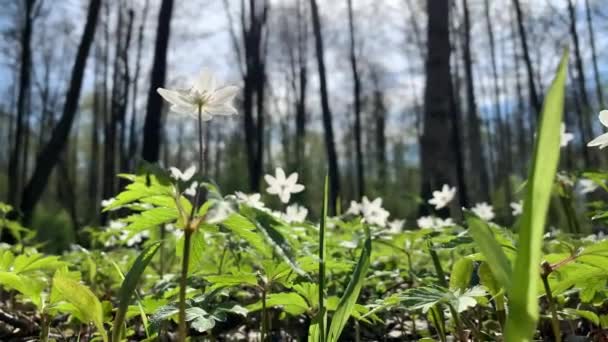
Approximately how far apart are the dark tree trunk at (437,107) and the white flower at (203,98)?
3561 millimetres

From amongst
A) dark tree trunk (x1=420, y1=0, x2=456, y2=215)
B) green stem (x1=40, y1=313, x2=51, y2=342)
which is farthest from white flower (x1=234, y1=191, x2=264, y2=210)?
dark tree trunk (x1=420, y1=0, x2=456, y2=215)

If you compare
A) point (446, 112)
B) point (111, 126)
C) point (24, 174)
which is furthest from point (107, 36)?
point (446, 112)

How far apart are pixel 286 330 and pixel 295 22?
57.8ft

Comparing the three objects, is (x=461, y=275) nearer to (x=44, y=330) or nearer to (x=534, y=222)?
(x=534, y=222)

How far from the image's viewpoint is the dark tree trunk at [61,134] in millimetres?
4562

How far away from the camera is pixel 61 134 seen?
4.89m

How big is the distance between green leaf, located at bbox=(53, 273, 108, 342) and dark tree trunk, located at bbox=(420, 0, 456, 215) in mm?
3699

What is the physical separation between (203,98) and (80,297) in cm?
40

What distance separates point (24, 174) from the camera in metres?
17.3

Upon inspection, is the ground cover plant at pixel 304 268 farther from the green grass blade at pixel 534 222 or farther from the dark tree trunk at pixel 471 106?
the dark tree trunk at pixel 471 106

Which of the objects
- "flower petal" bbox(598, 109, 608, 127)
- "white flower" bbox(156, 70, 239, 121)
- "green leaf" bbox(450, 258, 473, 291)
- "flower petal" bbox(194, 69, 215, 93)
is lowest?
"green leaf" bbox(450, 258, 473, 291)

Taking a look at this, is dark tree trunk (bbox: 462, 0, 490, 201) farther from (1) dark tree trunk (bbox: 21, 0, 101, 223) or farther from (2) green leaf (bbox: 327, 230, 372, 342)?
(2) green leaf (bbox: 327, 230, 372, 342)

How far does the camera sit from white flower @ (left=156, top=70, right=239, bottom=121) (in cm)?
93

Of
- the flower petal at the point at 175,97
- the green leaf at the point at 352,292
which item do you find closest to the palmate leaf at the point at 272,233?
the green leaf at the point at 352,292
